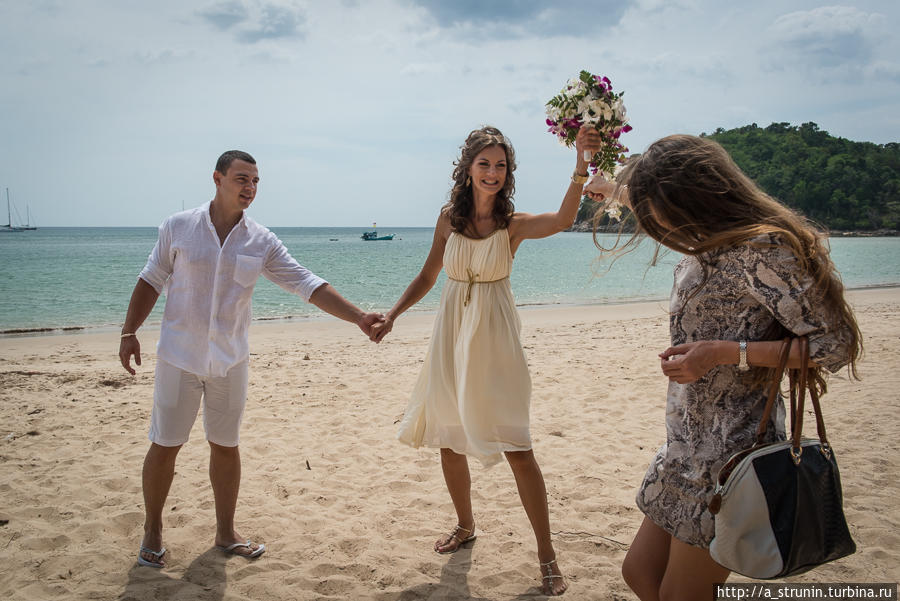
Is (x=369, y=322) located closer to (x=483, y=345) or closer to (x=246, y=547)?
(x=483, y=345)

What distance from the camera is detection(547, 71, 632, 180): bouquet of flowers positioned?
326 centimetres

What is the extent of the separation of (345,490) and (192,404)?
1.68m

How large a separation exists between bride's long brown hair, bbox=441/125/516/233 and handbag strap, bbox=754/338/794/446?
6.67 feet


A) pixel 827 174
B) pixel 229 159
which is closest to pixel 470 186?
pixel 229 159

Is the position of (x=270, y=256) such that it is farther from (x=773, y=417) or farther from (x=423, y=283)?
(x=773, y=417)

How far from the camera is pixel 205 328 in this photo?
11.8 ft

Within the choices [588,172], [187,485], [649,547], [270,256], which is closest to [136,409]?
[187,485]

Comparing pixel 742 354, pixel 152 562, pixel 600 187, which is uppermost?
pixel 600 187

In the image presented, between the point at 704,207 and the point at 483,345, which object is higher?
the point at 704,207

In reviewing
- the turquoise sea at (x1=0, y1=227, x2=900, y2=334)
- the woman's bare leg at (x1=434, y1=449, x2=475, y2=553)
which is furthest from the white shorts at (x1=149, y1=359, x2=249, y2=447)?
the turquoise sea at (x1=0, y1=227, x2=900, y2=334)

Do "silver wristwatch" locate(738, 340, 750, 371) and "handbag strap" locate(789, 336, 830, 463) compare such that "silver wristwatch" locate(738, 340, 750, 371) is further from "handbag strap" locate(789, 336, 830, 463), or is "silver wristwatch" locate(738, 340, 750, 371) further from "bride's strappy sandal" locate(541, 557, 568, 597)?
"bride's strappy sandal" locate(541, 557, 568, 597)

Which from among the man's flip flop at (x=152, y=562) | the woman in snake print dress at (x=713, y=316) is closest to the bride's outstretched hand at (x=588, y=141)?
the woman in snake print dress at (x=713, y=316)

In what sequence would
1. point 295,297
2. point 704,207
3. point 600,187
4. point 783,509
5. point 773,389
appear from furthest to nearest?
1. point 295,297
2. point 600,187
3. point 704,207
4. point 773,389
5. point 783,509

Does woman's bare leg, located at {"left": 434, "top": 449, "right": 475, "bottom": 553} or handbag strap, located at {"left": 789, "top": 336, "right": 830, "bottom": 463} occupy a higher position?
handbag strap, located at {"left": 789, "top": 336, "right": 830, "bottom": 463}
